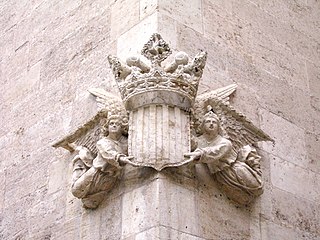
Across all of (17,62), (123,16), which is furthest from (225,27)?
(17,62)

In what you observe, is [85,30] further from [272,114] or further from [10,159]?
[272,114]

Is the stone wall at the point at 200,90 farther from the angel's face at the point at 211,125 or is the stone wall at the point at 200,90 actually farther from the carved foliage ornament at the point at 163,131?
the angel's face at the point at 211,125

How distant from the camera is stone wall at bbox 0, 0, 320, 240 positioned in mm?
4375

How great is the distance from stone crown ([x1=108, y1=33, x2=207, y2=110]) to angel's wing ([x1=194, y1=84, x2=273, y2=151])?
0.26m

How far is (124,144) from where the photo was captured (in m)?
4.51

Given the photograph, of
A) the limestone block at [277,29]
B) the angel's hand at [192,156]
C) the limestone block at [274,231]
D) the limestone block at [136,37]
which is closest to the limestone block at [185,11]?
the limestone block at [136,37]

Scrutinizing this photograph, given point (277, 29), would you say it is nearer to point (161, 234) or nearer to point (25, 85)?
point (25, 85)

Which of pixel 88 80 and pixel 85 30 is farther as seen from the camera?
pixel 85 30

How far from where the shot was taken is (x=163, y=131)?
169 inches

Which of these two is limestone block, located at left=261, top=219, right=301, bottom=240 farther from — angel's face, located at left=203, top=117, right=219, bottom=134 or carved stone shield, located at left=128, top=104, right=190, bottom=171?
carved stone shield, located at left=128, top=104, right=190, bottom=171

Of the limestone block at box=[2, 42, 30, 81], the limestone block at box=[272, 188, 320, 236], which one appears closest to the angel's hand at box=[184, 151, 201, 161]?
the limestone block at box=[272, 188, 320, 236]

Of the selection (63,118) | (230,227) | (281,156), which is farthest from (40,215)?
(281,156)

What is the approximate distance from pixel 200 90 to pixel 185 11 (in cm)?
66

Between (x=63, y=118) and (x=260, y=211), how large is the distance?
1.69 m
